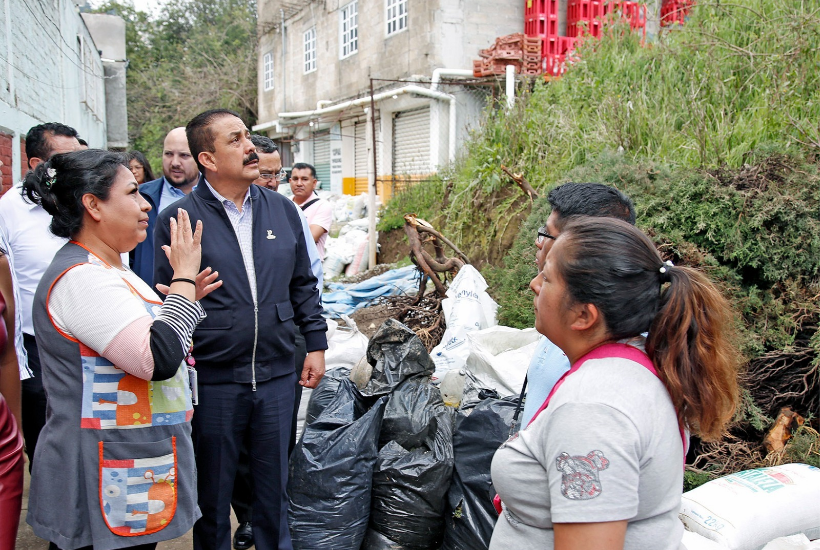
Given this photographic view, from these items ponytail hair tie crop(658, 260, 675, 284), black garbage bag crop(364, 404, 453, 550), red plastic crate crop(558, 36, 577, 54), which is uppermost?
red plastic crate crop(558, 36, 577, 54)

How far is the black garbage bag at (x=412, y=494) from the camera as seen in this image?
2.75m

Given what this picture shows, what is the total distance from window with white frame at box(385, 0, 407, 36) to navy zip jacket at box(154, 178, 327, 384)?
35.9ft

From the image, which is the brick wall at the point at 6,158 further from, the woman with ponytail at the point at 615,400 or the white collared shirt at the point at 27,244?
the woman with ponytail at the point at 615,400

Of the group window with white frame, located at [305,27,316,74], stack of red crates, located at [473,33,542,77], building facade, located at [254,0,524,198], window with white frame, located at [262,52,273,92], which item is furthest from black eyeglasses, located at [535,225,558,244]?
window with white frame, located at [262,52,273,92]

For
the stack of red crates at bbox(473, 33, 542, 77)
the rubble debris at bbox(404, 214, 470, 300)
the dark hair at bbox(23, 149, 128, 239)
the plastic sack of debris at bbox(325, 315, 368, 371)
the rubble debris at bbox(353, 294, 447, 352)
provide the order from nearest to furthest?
the dark hair at bbox(23, 149, 128, 239) → the plastic sack of debris at bbox(325, 315, 368, 371) → the rubble debris at bbox(353, 294, 447, 352) → the rubble debris at bbox(404, 214, 470, 300) → the stack of red crates at bbox(473, 33, 542, 77)

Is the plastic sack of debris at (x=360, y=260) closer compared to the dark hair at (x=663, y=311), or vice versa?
the dark hair at (x=663, y=311)

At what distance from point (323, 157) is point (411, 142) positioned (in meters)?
5.35

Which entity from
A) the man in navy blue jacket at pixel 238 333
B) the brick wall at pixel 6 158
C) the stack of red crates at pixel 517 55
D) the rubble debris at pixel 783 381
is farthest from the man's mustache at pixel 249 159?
the stack of red crates at pixel 517 55

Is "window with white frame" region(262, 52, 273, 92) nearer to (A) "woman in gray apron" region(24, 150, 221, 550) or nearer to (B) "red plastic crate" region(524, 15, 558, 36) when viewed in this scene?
(B) "red plastic crate" region(524, 15, 558, 36)

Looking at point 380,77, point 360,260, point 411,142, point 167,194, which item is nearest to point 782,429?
point 167,194

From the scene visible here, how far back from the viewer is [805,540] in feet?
7.43

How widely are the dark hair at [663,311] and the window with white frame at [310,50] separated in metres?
17.0

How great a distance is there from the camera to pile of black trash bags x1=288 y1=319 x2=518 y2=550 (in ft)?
8.89

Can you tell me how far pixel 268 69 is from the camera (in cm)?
2053
